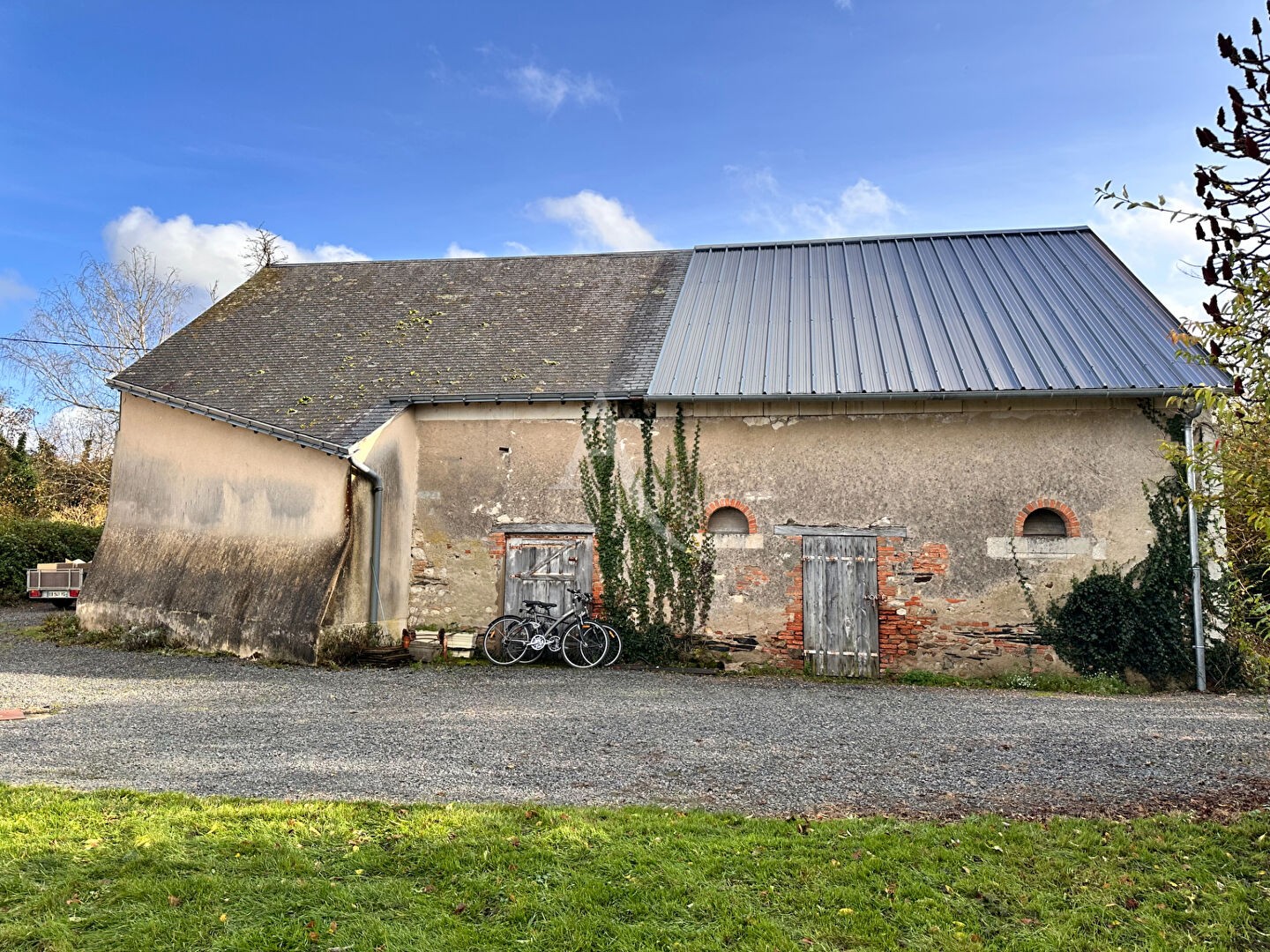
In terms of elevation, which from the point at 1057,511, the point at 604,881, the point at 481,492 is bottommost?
the point at 604,881

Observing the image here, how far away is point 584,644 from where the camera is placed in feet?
35.0

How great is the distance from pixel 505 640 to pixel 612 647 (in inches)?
55.6

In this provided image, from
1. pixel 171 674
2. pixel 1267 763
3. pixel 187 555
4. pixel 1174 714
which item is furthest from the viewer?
pixel 187 555

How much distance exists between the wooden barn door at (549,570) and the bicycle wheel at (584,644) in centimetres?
44

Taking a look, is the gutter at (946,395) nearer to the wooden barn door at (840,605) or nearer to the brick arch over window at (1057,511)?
the brick arch over window at (1057,511)

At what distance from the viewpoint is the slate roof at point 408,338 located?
1141 centimetres

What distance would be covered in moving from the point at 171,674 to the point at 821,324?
31.3ft

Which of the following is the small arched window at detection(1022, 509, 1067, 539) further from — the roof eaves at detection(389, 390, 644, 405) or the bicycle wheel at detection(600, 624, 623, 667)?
the bicycle wheel at detection(600, 624, 623, 667)

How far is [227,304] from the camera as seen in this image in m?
15.1

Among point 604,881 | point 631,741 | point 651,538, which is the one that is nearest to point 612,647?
point 651,538

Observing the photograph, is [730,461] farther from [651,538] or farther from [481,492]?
[481,492]

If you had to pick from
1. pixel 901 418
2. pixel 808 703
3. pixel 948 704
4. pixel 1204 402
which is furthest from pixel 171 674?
pixel 1204 402

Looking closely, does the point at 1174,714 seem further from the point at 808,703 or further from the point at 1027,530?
the point at 808,703

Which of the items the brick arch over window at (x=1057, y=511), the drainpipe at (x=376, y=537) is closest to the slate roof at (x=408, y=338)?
the drainpipe at (x=376, y=537)
